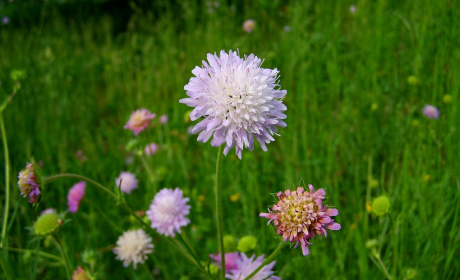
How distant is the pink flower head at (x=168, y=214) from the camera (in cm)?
124

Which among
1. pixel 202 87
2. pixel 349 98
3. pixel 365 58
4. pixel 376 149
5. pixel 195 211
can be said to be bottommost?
pixel 195 211

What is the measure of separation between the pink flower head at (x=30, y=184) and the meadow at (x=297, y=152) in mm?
55

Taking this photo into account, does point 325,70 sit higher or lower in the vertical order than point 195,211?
higher

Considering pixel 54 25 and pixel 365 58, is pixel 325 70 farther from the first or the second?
pixel 54 25

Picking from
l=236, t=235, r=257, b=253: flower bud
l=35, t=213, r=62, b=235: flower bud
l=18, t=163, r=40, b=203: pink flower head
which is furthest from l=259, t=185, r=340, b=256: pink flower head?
l=35, t=213, r=62, b=235: flower bud

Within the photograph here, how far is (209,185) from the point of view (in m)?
1.93

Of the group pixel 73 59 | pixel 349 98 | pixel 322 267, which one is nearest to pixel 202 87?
pixel 322 267

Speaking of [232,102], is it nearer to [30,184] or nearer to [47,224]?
[30,184]

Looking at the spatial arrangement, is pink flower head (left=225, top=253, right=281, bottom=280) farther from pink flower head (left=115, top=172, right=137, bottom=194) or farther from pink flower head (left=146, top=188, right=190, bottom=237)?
pink flower head (left=115, top=172, right=137, bottom=194)

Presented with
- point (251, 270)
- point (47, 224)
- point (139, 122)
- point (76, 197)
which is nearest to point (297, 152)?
point (139, 122)

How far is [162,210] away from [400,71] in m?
1.87

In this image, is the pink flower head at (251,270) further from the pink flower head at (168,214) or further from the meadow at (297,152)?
the pink flower head at (168,214)

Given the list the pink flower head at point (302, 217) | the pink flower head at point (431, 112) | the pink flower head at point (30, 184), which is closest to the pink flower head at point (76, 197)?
the pink flower head at point (30, 184)

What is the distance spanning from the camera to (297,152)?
6.24 ft
